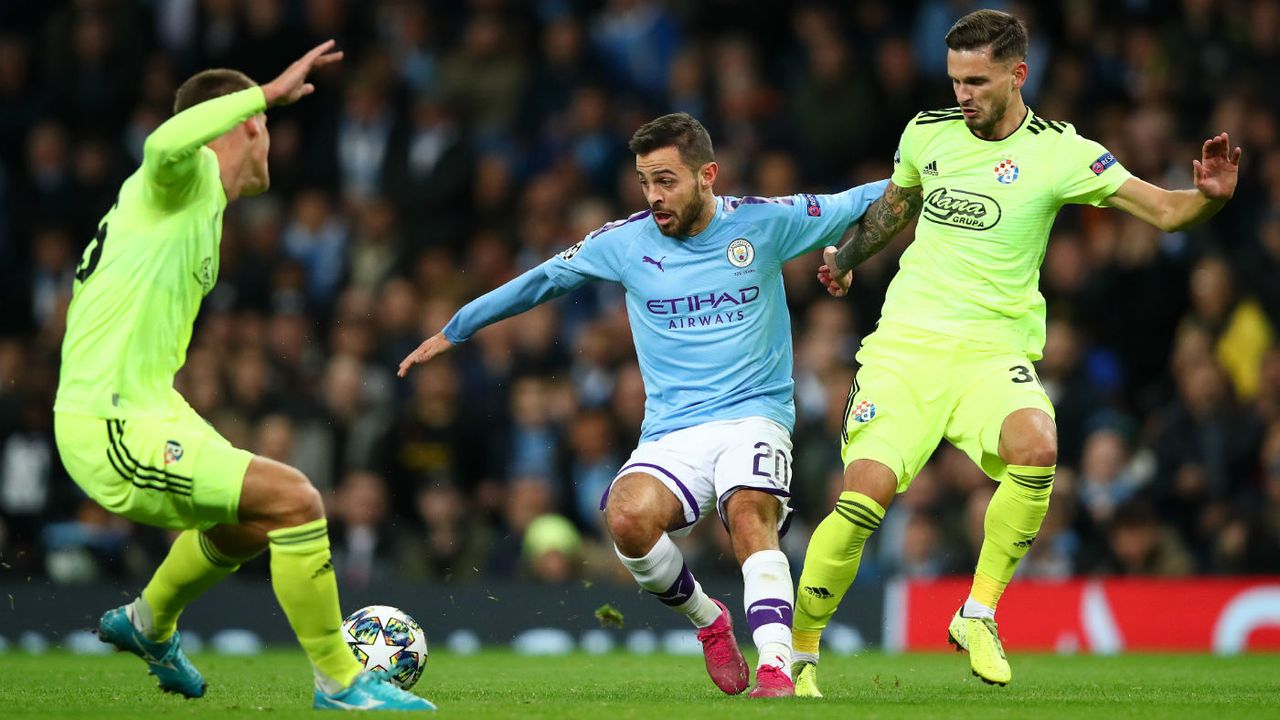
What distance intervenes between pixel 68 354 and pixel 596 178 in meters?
9.51

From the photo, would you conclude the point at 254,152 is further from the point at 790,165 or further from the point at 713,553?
the point at 790,165

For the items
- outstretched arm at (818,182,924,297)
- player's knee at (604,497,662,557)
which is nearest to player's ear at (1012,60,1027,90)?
outstretched arm at (818,182,924,297)

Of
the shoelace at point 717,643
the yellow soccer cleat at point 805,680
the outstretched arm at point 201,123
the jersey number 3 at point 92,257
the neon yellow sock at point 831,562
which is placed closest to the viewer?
the outstretched arm at point 201,123

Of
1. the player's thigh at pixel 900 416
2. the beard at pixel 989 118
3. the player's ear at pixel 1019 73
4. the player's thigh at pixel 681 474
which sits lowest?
the player's thigh at pixel 681 474

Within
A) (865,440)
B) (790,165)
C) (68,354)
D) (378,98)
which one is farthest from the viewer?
(378,98)

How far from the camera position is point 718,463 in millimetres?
7961

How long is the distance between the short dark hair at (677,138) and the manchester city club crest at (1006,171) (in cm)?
127

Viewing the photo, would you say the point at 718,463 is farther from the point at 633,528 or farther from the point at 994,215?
the point at 994,215

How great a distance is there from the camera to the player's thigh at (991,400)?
309 inches

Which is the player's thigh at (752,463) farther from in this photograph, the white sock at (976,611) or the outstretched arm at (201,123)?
the outstretched arm at (201,123)

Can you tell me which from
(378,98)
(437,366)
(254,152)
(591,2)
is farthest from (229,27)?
(254,152)

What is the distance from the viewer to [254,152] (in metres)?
7.23

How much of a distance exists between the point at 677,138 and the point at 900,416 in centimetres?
157

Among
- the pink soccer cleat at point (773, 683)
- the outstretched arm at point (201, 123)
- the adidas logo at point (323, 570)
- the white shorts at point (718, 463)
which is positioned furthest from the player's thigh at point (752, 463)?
the outstretched arm at point (201, 123)
